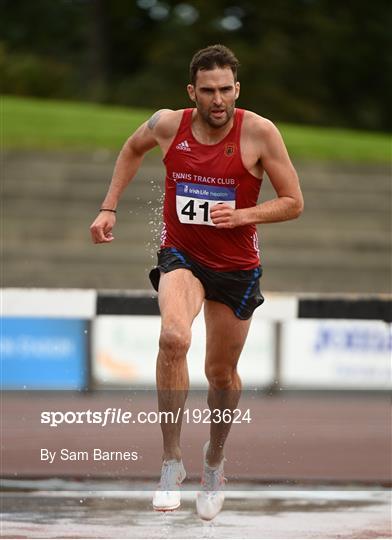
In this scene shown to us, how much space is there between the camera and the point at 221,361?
694cm

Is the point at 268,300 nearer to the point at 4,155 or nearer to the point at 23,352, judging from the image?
the point at 23,352

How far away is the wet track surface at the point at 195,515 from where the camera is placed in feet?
23.1

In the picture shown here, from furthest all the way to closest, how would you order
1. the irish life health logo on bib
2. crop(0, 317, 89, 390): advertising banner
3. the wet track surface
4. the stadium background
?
crop(0, 317, 89, 390): advertising banner
the stadium background
the wet track surface
the irish life health logo on bib

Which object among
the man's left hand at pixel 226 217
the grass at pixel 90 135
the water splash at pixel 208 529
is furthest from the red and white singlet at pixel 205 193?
the grass at pixel 90 135

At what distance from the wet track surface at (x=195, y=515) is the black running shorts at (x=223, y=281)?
1262 mm

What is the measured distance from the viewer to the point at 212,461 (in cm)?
712

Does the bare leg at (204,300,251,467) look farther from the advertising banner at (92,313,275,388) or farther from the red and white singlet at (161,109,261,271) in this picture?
the advertising banner at (92,313,275,388)

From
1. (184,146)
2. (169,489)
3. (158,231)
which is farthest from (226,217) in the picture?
(158,231)

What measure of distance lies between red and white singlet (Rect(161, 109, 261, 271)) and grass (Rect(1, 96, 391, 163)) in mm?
17541

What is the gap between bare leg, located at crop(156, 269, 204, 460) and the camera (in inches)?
247

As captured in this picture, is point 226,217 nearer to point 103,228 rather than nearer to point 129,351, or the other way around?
point 103,228

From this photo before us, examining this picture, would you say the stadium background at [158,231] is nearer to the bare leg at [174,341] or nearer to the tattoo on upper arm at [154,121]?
the bare leg at [174,341]

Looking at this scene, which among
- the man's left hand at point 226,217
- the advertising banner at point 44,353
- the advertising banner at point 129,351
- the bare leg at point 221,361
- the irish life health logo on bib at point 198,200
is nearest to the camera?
the man's left hand at point 226,217

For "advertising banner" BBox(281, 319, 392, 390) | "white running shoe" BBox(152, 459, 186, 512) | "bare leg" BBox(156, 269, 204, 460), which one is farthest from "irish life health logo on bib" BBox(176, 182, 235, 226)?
"advertising banner" BBox(281, 319, 392, 390)
